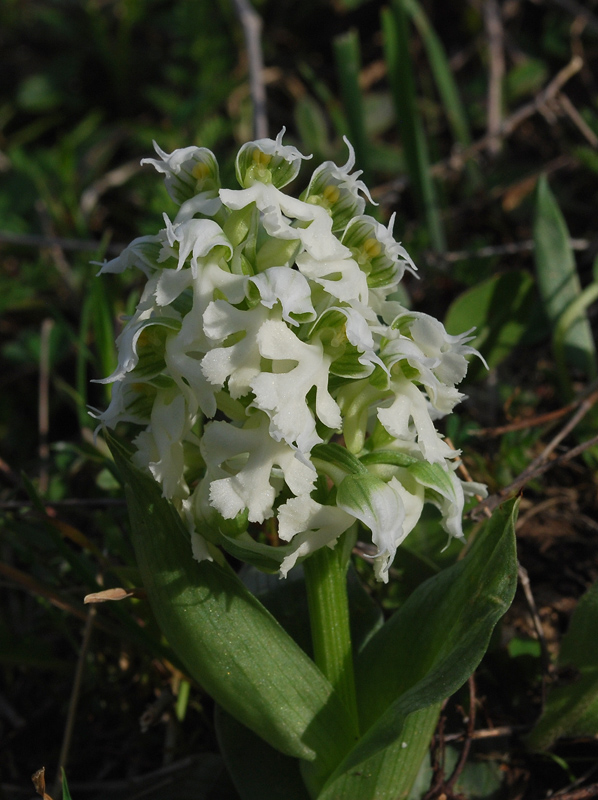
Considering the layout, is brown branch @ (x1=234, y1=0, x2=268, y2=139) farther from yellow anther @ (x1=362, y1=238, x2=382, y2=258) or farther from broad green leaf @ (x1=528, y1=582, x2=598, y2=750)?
broad green leaf @ (x1=528, y1=582, x2=598, y2=750)

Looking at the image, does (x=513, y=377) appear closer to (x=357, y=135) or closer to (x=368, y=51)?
(x=357, y=135)

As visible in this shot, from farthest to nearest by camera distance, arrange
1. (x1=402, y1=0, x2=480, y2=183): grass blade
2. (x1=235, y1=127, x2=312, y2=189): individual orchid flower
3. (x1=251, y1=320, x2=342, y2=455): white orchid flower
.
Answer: (x1=402, y1=0, x2=480, y2=183): grass blade → (x1=235, y1=127, x2=312, y2=189): individual orchid flower → (x1=251, y1=320, x2=342, y2=455): white orchid flower

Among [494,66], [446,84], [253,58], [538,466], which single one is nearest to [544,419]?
[538,466]

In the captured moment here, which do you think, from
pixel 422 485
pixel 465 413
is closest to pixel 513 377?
pixel 465 413

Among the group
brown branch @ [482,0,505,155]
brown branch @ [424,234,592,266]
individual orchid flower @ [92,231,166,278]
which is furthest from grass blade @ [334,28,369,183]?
individual orchid flower @ [92,231,166,278]

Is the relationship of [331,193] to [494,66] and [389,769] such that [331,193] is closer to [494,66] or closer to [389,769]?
[389,769]

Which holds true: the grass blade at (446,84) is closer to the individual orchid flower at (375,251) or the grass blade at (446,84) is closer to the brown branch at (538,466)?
the brown branch at (538,466)

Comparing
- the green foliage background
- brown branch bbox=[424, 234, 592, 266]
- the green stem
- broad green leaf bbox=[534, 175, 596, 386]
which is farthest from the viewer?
brown branch bbox=[424, 234, 592, 266]
